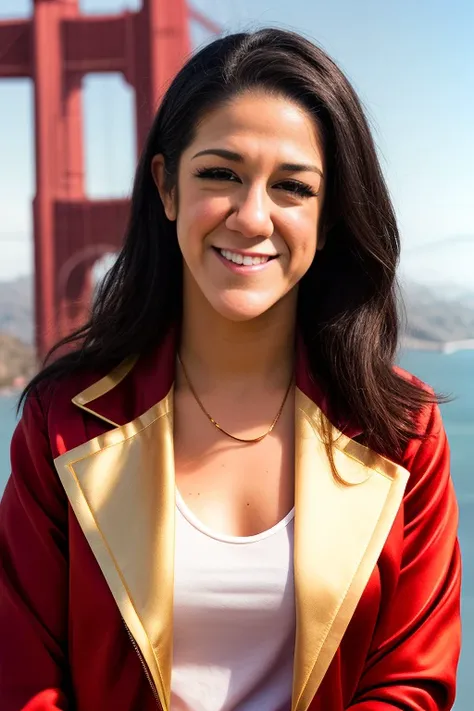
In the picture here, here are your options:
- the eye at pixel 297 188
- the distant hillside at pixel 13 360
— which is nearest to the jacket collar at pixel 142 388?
the eye at pixel 297 188

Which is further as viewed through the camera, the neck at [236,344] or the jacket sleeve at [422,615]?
the neck at [236,344]

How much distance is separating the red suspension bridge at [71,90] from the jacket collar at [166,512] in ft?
14.5

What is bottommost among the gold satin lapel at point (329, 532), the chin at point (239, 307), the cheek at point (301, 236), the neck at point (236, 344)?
the gold satin lapel at point (329, 532)

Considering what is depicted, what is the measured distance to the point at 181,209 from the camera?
953 millimetres

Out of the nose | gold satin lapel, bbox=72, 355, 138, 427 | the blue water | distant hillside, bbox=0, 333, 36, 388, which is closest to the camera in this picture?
the nose

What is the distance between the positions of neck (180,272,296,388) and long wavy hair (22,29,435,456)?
0.11 feet

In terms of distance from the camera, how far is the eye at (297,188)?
0.93m

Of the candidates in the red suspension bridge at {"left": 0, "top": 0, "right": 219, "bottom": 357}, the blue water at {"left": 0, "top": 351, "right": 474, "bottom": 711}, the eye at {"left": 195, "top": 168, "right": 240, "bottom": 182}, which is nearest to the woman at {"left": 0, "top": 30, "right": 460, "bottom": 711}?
the eye at {"left": 195, "top": 168, "right": 240, "bottom": 182}

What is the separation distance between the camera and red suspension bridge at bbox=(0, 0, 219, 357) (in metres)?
5.58

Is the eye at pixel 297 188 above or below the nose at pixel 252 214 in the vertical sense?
above

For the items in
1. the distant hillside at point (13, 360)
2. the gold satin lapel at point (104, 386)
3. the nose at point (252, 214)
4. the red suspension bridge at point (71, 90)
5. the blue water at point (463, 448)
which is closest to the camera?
the nose at point (252, 214)

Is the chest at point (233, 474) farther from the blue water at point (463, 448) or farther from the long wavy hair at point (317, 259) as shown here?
the blue water at point (463, 448)

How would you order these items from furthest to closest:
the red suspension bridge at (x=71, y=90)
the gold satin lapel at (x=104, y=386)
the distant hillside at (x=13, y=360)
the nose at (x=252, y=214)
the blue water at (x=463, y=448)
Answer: the red suspension bridge at (x=71, y=90) → the distant hillside at (x=13, y=360) → the blue water at (x=463, y=448) → the gold satin lapel at (x=104, y=386) → the nose at (x=252, y=214)

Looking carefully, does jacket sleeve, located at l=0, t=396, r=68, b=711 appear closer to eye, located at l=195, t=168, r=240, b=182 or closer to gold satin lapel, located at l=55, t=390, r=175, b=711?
gold satin lapel, located at l=55, t=390, r=175, b=711
